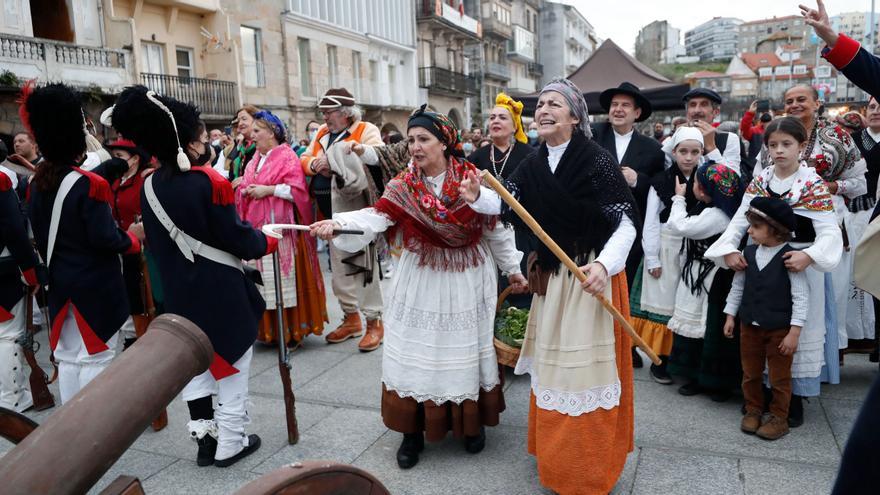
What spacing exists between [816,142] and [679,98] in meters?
3.75

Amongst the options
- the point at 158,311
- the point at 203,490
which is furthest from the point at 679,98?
the point at 203,490

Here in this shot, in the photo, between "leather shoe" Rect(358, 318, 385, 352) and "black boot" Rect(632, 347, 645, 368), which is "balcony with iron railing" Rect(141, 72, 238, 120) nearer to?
"leather shoe" Rect(358, 318, 385, 352)

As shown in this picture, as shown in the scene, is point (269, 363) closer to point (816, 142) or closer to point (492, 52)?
point (816, 142)

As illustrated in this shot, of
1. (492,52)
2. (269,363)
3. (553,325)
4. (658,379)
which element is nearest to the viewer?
(553,325)

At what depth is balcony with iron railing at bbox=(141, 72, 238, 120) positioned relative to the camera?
16.4m

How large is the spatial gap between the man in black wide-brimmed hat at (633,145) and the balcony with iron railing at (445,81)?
28.3 meters

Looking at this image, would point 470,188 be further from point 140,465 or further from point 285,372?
point 140,465

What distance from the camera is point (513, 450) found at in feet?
11.4

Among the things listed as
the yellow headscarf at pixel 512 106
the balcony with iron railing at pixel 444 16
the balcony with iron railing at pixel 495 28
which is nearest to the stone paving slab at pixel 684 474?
the yellow headscarf at pixel 512 106

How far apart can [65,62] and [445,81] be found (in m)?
22.4

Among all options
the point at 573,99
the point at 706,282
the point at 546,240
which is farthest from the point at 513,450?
the point at 573,99

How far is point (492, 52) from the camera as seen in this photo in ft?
143

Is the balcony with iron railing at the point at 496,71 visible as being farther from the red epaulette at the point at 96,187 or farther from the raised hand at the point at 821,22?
the raised hand at the point at 821,22

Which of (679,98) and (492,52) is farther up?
(492,52)
